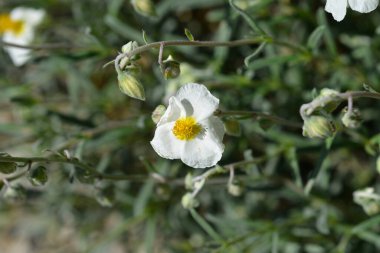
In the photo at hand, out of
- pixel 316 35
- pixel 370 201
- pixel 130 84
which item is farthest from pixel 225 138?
pixel 130 84

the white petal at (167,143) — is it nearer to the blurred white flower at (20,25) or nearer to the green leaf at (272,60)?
the green leaf at (272,60)

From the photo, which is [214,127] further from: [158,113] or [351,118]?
[351,118]

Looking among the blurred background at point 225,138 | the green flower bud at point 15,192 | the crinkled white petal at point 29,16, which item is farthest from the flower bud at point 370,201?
the crinkled white petal at point 29,16

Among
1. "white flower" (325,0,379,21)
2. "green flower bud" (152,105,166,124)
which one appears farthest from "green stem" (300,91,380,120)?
"green flower bud" (152,105,166,124)

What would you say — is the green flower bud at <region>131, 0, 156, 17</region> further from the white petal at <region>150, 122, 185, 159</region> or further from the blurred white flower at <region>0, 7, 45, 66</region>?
the blurred white flower at <region>0, 7, 45, 66</region>

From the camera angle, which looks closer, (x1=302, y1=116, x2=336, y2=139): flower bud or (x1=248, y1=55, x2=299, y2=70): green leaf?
(x1=302, y1=116, x2=336, y2=139): flower bud

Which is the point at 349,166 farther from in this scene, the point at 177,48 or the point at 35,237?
the point at 35,237
